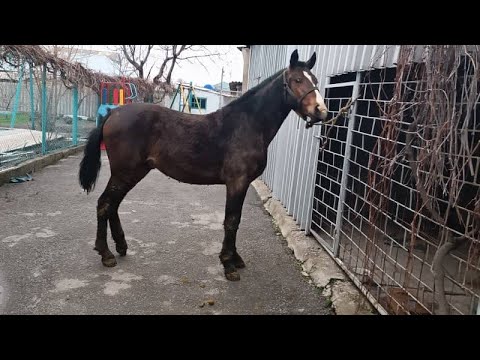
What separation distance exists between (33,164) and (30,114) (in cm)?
176

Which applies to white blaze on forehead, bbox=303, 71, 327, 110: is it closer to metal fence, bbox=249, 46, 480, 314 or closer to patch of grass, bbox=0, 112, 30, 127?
metal fence, bbox=249, 46, 480, 314

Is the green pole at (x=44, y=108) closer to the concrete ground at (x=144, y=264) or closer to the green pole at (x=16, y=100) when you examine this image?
the green pole at (x=16, y=100)

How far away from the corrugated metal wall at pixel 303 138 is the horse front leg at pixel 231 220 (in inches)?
48.2

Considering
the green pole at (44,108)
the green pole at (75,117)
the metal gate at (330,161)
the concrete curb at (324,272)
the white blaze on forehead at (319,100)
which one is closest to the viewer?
the concrete curb at (324,272)

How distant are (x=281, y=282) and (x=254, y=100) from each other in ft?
6.20

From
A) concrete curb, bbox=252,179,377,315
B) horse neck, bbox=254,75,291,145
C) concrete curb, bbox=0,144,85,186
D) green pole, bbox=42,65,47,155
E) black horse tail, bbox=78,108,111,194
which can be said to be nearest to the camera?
concrete curb, bbox=252,179,377,315

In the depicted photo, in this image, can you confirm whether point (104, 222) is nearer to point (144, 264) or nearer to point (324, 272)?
point (144, 264)

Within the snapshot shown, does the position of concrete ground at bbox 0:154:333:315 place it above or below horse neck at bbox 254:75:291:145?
below

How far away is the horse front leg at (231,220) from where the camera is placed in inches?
136

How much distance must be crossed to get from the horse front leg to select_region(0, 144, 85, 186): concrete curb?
4916 millimetres

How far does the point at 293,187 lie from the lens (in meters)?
5.03

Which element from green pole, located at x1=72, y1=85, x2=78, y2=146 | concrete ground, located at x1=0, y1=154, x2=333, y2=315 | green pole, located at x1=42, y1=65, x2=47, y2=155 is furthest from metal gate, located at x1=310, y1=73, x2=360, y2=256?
green pole, located at x1=72, y1=85, x2=78, y2=146

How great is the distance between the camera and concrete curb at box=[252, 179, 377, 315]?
114 inches

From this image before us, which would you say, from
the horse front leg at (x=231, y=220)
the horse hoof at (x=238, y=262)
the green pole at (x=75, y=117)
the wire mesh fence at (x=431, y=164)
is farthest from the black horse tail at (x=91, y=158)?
the green pole at (x=75, y=117)
